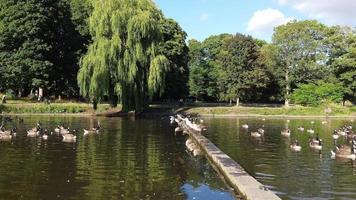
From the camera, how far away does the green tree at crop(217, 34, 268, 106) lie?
74.8 metres

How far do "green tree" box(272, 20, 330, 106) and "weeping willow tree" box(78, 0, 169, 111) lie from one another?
3308 centimetres

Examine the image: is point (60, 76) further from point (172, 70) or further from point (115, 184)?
point (115, 184)

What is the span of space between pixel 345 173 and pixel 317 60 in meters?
65.9

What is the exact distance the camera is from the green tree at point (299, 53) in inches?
3238

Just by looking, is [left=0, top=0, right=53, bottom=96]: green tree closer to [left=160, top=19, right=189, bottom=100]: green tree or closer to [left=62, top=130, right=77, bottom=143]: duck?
[left=160, top=19, right=189, bottom=100]: green tree

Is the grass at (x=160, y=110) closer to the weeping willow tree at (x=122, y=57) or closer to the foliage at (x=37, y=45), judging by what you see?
the foliage at (x=37, y=45)

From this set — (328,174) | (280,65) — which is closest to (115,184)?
(328,174)

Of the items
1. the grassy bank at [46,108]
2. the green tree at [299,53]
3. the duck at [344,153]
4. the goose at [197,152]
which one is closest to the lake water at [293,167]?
the duck at [344,153]

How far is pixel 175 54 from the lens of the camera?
245ft

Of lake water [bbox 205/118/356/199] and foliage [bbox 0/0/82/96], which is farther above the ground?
foliage [bbox 0/0/82/96]

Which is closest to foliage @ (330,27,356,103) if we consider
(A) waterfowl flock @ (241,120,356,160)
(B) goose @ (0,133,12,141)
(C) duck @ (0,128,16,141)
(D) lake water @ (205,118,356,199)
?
(A) waterfowl flock @ (241,120,356,160)

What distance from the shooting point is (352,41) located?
8231 cm

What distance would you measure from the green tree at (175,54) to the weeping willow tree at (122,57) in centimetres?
1756

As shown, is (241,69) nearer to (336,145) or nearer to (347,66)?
(347,66)
